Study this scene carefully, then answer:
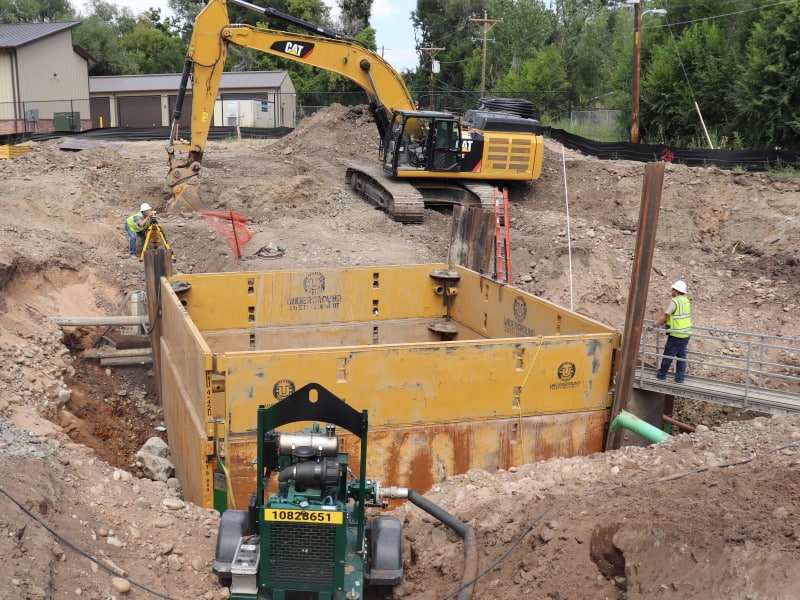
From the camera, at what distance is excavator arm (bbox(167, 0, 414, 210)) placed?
17625mm

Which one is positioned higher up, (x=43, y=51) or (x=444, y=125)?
(x=43, y=51)

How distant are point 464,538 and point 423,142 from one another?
581 inches

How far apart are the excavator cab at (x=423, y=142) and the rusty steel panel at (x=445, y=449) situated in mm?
11930

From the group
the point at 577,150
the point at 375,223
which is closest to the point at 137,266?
the point at 375,223

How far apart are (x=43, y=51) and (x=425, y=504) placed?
42813mm

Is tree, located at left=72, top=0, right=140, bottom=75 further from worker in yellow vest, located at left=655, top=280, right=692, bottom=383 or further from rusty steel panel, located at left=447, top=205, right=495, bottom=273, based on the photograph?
worker in yellow vest, located at left=655, top=280, right=692, bottom=383

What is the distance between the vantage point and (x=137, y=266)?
51.3 ft

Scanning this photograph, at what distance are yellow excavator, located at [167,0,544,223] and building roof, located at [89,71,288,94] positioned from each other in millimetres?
27528

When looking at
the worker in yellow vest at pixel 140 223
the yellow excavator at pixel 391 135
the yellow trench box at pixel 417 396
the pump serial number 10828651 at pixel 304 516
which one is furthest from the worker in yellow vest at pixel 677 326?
the yellow excavator at pixel 391 135

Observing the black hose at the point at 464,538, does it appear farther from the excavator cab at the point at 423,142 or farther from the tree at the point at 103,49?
the tree at the point at 103,49

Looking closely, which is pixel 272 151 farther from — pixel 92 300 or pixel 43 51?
pixel 43 51

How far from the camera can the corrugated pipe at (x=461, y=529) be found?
18.1 feet

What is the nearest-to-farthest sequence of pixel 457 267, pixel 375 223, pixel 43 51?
pixel 457 267
pixel 375 223
pixel 43 51

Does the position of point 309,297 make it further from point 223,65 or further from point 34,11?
point 34,11
